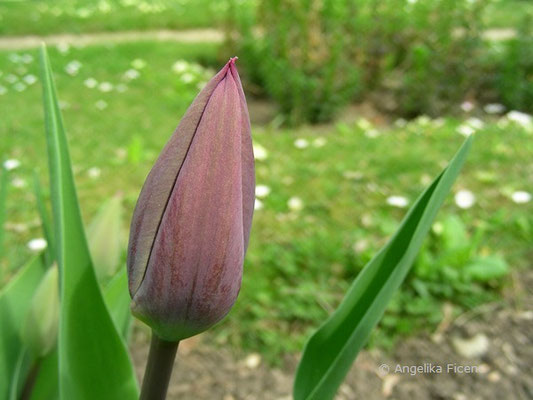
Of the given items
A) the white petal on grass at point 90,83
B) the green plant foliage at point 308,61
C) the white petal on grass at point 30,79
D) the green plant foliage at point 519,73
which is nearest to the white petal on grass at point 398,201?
the green plant foliage at point 308,61

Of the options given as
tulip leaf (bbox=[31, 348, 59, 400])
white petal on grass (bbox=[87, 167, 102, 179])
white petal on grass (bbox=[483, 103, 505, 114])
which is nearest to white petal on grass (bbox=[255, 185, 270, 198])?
white petal on grass (bbox=[87, 167, 102, 179])

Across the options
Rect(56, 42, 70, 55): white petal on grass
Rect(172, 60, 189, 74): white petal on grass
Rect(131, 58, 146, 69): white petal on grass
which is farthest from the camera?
Rect(56, 42, 70, 55): white petal on grass

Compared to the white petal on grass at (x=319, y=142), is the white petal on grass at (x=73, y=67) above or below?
below

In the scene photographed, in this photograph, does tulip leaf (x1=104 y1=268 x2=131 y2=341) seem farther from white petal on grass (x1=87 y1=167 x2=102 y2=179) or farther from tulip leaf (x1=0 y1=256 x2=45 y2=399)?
white petal on grass (x1=87 y1=167 x2=102 y2=179)

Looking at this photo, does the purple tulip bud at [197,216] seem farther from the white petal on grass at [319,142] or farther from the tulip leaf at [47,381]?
the white petal on grass at [319,142]

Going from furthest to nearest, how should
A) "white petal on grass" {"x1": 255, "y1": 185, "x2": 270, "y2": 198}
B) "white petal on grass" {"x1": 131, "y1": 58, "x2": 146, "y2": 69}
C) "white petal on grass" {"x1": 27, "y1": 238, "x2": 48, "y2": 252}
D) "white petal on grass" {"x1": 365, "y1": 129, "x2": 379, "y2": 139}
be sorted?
"white petal on grass" {"x1": 131, "y1": 58, "x2": 146, "y2": 69} → "white petal on grass" {"x1": 365, "y1": 129, "x2": 379, "y2": 139} → "white petal on grass" {"x1": 255, "y1": 185, "x2": 270, "y2": 198} → "white petal on grass" {"x1": 27, "y1": 238, "x2": 48, "y2": 252}
